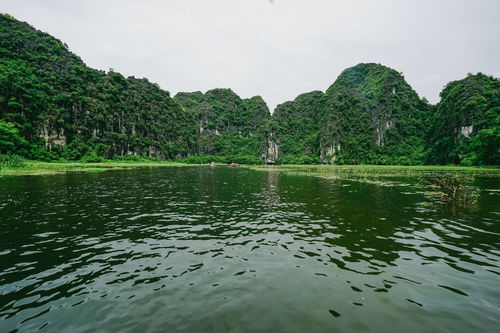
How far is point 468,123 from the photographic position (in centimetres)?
10344

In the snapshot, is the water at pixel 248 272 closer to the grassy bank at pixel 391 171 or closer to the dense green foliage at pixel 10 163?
the grassy bank at pixel 391 171

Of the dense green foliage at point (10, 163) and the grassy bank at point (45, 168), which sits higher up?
the dense green foliage at point (10, 163)

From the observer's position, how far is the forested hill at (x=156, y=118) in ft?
295

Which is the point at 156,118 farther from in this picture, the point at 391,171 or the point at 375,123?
the point at 375,123

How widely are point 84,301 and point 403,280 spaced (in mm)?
9473

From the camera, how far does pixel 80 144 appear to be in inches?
4139

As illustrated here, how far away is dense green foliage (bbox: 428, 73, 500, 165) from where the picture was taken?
7632 cm

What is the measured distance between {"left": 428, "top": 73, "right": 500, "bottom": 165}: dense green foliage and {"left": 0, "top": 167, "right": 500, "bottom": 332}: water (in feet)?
278

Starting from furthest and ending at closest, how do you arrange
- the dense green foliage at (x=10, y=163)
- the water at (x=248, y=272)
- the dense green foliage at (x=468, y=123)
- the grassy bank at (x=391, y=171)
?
the dense green foliage at (x=468, y=123), the grassy bank at (x=391, y=171), the dense green foliage at (x=10, y=163), the water at (x=248, y=272)

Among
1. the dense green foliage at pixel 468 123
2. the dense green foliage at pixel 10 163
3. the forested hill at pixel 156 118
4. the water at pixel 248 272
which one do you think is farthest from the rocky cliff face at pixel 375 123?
the water at pixel 248 272

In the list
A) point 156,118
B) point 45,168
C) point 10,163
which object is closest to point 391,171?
point 45,168

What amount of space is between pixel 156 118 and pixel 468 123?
178647 mm

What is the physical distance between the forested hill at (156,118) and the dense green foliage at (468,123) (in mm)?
418

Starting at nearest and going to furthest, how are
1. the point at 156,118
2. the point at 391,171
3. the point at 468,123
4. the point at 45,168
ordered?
1. the point at 45,168
2. the point at 391,171
3. the point at 468,123
4. the point at 156,118
